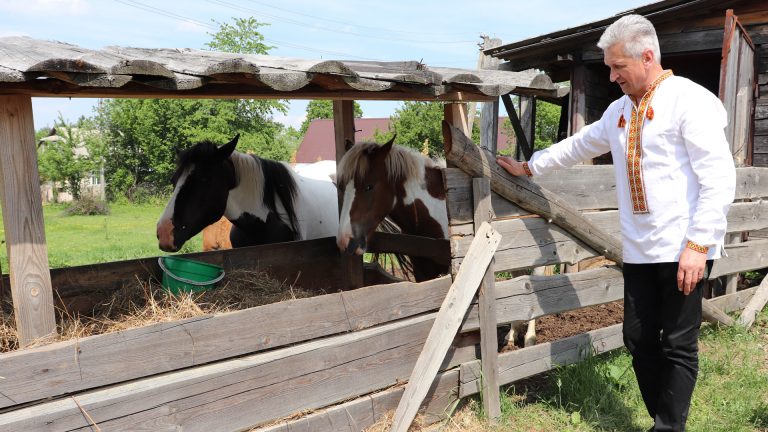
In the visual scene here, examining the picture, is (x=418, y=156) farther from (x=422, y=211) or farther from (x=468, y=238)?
(x=468, y=238)

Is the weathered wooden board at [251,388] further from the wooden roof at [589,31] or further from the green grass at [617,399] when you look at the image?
the wooden roof at [589,31]

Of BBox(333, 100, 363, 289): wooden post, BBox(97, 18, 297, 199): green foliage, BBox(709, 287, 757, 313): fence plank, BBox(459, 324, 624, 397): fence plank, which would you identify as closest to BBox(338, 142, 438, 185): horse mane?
BBox(333, 100, 363, 289): wooden post

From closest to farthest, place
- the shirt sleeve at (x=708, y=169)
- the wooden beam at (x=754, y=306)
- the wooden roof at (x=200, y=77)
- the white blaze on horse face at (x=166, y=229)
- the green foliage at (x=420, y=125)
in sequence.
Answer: the wooden roof at (x=200, y=77)
the shirt sleeve at (x=708, y=169)
the white blaze on horse face at (x=166, y=229)
the wooden beam at (x=754, y=306)
the green foliage at (x=420, y=125)

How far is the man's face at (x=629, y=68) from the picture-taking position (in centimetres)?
299

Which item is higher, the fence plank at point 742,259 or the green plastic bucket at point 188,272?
the green plastic bucket at point 188,272

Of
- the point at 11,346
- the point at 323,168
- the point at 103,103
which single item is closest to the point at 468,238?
the point at 11,346

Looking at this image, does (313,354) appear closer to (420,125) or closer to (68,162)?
(420,125)

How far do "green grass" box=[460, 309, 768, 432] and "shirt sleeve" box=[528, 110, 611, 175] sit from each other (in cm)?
152

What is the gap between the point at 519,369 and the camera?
13.3 ft

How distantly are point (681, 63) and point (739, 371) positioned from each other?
768 centimetres

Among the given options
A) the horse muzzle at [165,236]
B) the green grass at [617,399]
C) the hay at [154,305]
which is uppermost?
the horse muzzle at [165,236]

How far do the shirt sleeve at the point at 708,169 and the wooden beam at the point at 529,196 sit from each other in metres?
1.12

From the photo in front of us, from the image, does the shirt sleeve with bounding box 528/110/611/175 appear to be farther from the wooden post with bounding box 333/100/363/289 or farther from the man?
the wooden post with bounding box 333/100/363/289

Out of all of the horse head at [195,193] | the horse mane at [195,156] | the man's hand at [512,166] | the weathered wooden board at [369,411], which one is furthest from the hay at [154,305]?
the man's hand at [512,166]
